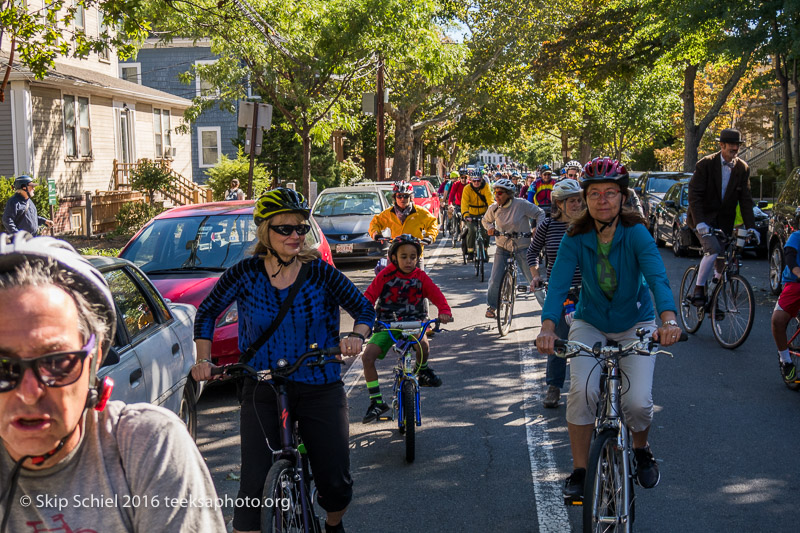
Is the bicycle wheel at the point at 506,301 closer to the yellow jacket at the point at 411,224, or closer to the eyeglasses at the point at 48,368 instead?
the yellow jacket at the point at 411,224

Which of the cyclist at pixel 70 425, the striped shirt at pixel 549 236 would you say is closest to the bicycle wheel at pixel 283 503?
the cyclist at pixel 70 425

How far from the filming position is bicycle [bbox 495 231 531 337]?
10.9 m

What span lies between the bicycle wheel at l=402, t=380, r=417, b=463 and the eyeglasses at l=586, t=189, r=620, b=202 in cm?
211

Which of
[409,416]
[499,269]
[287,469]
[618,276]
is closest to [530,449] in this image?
[409,416]

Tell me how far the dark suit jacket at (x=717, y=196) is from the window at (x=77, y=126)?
21355mm

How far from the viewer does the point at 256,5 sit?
20016 millimetres

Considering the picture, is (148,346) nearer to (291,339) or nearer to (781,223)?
(291,339)

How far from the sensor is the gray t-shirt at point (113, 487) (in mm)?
1822

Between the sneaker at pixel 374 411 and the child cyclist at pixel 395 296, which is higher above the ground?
the child cyclist at pixel 395 296

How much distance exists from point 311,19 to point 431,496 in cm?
1621

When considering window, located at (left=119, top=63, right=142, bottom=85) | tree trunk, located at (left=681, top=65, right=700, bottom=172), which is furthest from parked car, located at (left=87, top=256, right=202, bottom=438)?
window, located at (left=119, top=63, right=142, bottom=85)

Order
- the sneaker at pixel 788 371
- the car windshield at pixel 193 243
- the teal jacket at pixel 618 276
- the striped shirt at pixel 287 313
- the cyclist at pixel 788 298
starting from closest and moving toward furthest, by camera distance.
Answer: the striped shirt at pixel 287 313 < the teal jacket at pixel 618 276 < the cyclist at pixel 788 298 < the sneaker at pixel 788 371 < the car windshield at pixel 193 243

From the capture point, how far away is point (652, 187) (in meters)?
24.9

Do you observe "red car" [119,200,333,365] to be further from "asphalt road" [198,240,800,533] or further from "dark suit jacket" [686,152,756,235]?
"dark suit jacket" [686,152,756,235]
